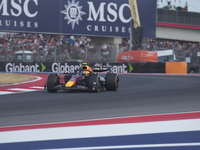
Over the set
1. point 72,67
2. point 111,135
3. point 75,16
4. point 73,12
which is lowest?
point 111,135

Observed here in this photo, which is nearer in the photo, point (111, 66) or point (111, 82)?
point (111, 82)

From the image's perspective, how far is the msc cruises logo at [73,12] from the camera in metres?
33.9

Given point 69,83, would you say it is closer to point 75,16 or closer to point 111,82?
point 111,82

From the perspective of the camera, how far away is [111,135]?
5426 millimetres

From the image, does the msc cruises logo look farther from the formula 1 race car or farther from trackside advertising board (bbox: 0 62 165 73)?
the formula 1 race car

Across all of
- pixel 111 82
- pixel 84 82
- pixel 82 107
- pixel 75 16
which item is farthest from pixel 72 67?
pixel 82 107

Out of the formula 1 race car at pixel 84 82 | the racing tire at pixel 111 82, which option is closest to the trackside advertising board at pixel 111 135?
the formula 1 race car at pixel 84 82

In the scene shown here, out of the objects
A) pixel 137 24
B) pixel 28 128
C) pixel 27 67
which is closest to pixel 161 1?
pixel 137 24

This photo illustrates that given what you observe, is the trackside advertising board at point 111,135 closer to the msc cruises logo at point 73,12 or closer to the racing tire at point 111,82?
the racing tire at point 111,82

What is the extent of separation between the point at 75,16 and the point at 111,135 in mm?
29623

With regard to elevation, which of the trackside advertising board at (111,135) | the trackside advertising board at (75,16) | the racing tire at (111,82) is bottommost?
the trackside advertising board at (111,135)

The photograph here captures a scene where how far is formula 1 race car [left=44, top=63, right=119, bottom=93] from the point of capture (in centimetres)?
1145

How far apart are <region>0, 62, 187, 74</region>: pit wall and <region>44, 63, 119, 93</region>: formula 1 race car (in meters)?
13.8

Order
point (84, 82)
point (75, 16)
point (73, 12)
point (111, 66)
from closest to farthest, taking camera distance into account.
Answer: point (84, 82)
point (111, 66)
point (73, 12)
point (75, 16)
